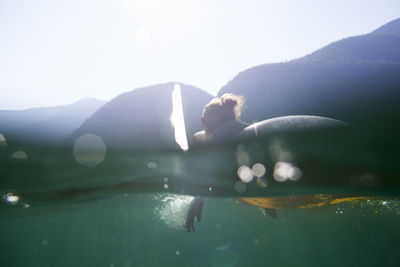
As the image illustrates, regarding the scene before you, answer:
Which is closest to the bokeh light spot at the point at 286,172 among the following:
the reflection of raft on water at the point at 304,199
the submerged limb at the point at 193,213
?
the submerged limb at the point at 193,213

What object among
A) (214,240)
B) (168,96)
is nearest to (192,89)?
(168,96)

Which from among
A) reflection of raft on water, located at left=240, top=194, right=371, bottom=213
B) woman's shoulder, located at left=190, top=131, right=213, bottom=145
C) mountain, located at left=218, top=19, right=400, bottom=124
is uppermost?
mountain, located at left=218, top=19, right=400, bottom=124

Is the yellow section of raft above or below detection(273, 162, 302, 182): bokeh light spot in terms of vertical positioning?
below

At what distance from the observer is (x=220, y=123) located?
3.77m

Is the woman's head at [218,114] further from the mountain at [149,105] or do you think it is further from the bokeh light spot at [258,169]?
the mountain at [149,105]

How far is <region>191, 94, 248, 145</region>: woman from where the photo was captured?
338cm

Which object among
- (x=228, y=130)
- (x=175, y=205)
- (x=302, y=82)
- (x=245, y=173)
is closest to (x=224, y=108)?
(x=228, y=130)

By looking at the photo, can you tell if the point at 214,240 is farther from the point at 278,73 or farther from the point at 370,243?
the point at 278,73

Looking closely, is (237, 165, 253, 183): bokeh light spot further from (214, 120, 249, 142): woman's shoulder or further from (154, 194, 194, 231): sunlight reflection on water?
(154, 194, 194, 231): sunlight reflection on water

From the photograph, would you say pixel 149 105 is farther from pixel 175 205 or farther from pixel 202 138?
pixel 202 138

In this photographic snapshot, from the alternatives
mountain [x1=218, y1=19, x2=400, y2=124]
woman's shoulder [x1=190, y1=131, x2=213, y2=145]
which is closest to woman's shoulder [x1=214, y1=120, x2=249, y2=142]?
woman's shoulder [x1=190, y1=131, x2=213, y2=145]

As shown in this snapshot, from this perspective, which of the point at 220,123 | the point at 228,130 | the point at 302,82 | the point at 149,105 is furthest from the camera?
the point at 149,105

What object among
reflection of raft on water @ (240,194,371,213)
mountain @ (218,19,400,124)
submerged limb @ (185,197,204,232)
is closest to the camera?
submerged limb @ (185,197,204,232)

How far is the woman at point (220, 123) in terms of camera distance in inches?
133
